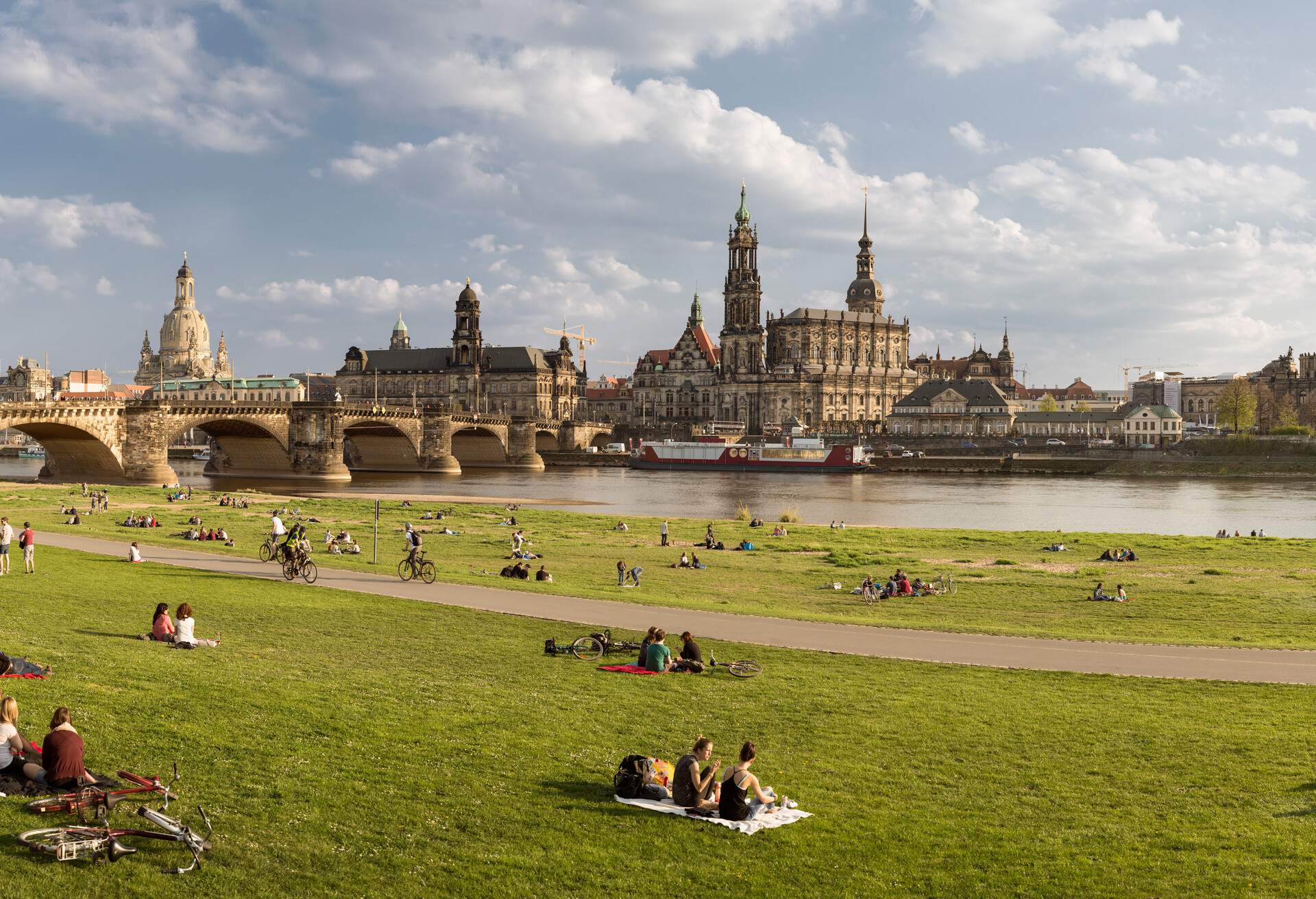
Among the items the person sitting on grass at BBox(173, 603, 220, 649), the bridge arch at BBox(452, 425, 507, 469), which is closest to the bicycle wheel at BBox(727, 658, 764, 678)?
the person sitting on grass at BBox(173, 603, 220, 649)

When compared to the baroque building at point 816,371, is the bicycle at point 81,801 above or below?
below

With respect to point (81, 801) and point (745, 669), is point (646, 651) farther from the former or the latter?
point (81, 801)

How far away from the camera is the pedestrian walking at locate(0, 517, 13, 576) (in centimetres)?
2358

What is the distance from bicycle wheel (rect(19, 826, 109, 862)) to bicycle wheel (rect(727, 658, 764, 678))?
10186 mm

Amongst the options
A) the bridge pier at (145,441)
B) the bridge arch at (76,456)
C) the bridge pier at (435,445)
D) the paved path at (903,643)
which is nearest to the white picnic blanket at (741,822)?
the paved path at (903,643)

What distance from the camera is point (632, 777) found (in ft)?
35.7

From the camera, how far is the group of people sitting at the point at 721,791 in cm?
1034

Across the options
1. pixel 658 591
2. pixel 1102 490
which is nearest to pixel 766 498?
pixel 1102 490

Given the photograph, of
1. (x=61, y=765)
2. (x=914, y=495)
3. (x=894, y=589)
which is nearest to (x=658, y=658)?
(x=61, y=765)

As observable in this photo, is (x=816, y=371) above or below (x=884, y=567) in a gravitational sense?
above

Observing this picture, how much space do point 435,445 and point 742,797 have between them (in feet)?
363

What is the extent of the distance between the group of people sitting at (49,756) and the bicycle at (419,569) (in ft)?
54.8

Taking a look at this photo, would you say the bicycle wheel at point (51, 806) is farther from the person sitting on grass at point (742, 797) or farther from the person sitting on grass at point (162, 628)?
the person sitting on grass at point (162, 628)

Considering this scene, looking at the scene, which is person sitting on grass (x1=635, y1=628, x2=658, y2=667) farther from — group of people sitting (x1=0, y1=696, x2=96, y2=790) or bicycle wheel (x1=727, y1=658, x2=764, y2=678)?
group of people sitting (x1=0, y1=696, x2=96, y2=790)
